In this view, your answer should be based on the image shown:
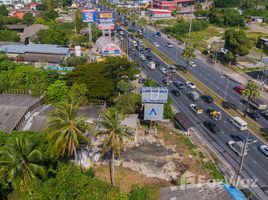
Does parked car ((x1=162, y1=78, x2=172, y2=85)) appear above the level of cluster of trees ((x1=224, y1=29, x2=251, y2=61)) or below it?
below

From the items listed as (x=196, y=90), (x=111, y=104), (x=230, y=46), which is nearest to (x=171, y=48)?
(x=230, y=46)

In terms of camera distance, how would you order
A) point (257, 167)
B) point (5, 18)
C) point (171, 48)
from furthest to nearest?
point (5, 18) < point (171, 48) < point (257, 167)

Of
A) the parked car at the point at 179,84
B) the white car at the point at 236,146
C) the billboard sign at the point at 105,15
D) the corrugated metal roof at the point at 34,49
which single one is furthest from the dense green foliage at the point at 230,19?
the white car at the point at 236,146

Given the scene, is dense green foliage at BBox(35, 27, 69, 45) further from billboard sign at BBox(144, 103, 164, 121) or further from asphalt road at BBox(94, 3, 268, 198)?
billboard sign at BBox(144, 103, 164, 121)

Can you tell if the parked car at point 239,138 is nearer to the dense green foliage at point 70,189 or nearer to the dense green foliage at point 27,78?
the dense green foliage at point 70,189

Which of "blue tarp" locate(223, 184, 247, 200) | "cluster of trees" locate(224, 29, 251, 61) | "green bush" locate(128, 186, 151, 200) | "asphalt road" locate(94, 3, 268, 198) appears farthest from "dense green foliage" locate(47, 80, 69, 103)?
"cluster of trees" locate(224, 29, 251, 61)

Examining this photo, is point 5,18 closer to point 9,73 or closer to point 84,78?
point 9,73
